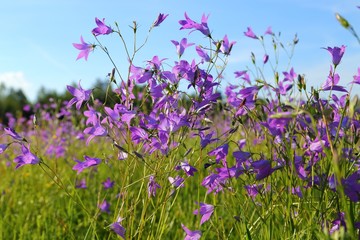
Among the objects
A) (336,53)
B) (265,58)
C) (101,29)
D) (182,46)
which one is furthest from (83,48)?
(265,58)

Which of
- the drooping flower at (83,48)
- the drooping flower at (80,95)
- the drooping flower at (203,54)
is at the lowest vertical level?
the drooping flower at (80,95)

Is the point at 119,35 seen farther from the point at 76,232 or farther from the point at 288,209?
the point at 76,232

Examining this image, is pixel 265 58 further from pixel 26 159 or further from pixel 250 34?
pixel 26 159

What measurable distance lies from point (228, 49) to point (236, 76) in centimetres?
63

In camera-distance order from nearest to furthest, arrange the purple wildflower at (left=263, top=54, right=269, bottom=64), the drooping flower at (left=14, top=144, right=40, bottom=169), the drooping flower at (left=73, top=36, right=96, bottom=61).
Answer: the drooping flower at (left=14, top=144, right=40, bottom=169) < the drooping flower at (left=73, top=36, right=96, bottom=61) < the purple wildflower at (left=263, top=54, right=269, bottom=64)

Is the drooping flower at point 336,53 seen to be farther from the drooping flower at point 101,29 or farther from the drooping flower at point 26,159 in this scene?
the drooping flower at point 26,159

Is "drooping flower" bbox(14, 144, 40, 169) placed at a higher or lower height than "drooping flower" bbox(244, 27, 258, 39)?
lower

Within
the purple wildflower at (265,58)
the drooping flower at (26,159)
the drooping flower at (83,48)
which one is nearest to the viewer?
the drooping flower at (26,159)

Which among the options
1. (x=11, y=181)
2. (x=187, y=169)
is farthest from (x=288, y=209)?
(x=11, y=181)

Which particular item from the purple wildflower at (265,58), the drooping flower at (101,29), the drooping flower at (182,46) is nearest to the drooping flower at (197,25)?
the drooping flower at (182,46)

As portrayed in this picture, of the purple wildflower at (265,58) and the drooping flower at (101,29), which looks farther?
the purple wildflower at (265,58)

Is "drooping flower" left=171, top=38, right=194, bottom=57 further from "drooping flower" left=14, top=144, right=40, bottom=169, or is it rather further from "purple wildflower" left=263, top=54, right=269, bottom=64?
"purple wildflower" left=263, top=54, right=269, bottom=64

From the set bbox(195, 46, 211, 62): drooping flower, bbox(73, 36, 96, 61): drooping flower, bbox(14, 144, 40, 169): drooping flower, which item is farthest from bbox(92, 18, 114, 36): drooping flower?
bbox(14, 144, 40, 169): drooping flower

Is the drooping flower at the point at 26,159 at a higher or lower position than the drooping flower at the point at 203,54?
lower
